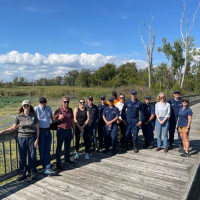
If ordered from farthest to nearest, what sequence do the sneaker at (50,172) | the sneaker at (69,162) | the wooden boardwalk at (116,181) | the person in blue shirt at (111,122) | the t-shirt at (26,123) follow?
the person in blue shirt at (111,122) → the sneaker at (69,162) → the sneaker at (50,172) → the t-shirt at (26,123) → the wooden boardwalk at (116,181)

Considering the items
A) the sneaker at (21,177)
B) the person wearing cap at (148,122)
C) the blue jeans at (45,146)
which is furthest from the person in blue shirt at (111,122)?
the sneaker at (21,177)

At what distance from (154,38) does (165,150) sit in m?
21.8

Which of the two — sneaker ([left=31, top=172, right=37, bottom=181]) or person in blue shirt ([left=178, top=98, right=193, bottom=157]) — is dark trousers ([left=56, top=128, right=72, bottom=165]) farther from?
person in blue shirt ([left=178, top=98, right=193, bottom=157])

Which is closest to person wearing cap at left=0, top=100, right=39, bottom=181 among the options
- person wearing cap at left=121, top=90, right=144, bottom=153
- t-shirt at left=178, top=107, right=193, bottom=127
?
person wearing cap at left=121, top=90, right=144, bottom=153

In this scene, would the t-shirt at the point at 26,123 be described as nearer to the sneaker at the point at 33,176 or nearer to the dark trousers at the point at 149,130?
the sneaker at the point at 33,176

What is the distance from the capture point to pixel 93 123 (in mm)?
4871

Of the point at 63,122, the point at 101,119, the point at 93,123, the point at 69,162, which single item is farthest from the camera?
the point at 101,119

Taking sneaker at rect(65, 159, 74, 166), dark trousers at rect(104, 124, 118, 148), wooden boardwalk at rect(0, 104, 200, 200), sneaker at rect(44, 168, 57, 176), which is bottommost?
wooden boardwalk at rect(0, 104, 200, 200)

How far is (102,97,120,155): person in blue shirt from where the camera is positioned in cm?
487

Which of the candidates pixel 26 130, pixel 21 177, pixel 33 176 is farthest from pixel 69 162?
pixel 26 130

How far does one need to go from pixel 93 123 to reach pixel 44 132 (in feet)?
4.75

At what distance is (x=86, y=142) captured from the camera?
470 cm

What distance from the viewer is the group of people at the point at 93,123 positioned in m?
3.50

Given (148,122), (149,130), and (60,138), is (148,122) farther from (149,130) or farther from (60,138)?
(60,138)
